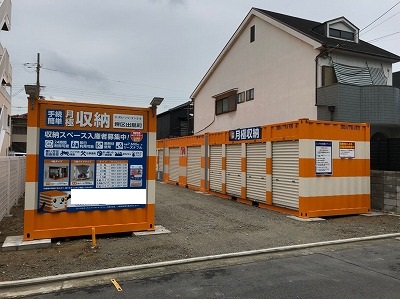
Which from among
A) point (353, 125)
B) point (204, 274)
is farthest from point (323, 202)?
point (204, 274)

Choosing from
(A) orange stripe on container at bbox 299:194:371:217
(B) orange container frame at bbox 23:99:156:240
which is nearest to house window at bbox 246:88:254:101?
(A) orange stripe on container at bbox 299:194:371:217

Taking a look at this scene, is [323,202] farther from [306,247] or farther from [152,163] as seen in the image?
[152,163]

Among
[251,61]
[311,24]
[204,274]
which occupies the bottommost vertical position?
[204,274]

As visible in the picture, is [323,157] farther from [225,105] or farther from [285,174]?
[225,105]

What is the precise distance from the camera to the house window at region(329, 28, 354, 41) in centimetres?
1897

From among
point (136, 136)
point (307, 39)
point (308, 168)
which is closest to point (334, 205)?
point (308, 168)

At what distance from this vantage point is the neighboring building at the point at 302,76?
1581cm

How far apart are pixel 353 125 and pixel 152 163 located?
268 inches

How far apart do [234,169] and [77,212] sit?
8134 millimetres

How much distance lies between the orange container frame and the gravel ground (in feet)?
0.92

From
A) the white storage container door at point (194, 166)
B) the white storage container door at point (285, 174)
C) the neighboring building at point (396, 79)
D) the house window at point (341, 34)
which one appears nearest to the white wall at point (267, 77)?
the house window at point (341, 34)

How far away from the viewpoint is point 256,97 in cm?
2067

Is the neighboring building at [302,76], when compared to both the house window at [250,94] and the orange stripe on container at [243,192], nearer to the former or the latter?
the house window at [250,94]

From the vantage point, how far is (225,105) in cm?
2411
